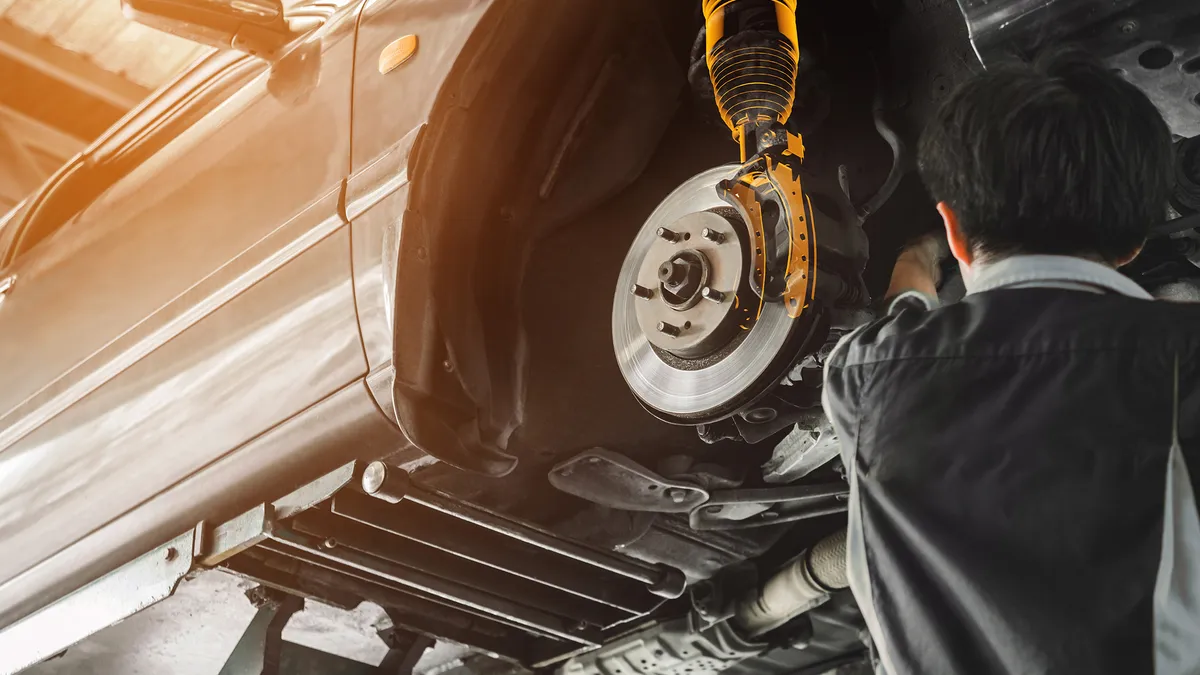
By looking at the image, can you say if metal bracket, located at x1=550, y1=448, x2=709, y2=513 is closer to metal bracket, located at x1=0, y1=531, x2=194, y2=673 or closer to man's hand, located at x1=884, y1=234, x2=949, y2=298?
man's hand, located at x1=884, y1=234, x2=949, y2=298

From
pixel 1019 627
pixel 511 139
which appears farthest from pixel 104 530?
pixel 1019 627

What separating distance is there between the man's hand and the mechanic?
0.28 meters

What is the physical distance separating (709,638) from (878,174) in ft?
2.93

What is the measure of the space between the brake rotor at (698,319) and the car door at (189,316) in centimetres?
39

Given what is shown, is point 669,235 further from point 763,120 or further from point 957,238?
point 957,238

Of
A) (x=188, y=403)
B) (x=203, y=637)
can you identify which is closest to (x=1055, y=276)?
(x=188, y=403)

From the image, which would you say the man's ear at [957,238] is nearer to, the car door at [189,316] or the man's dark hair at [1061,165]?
the man's dark hair at [1061,165]

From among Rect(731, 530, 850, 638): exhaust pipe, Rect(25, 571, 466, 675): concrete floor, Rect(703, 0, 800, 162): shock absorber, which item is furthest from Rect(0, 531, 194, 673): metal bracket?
Rect(703, 0, 800, 162): shock absorber

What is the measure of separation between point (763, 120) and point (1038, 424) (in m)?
0.56

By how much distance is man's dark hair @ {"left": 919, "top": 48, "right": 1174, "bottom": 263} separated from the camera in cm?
92

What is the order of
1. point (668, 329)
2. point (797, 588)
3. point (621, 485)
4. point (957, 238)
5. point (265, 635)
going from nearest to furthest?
point (957, 238) < point (668, 329) < point (621, 485) < point (797, 588) < point (265, 635)

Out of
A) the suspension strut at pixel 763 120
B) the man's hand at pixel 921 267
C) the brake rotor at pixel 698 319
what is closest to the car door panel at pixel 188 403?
the brake rotor at pixel 698 319

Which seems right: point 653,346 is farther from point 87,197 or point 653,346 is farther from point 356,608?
point 87,197

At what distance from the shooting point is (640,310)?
4.56 ft
